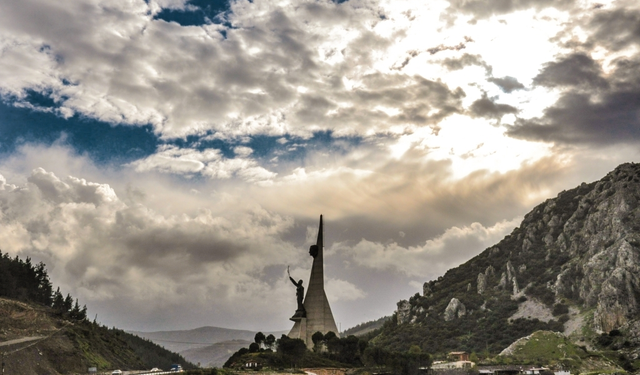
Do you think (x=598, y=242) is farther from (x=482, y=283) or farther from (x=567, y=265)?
(x=482, y=283)

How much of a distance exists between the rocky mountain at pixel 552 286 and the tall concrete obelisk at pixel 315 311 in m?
51.7

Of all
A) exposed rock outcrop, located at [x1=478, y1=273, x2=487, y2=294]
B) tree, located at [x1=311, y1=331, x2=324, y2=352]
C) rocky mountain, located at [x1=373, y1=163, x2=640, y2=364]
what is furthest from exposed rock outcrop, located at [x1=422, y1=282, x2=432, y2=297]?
tree, located at [x1=311, y1=331, x2=324, y2=352]

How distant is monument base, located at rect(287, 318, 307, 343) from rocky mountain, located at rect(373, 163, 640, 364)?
175ft

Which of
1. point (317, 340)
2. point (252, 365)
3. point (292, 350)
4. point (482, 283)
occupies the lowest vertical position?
point (252, 365)

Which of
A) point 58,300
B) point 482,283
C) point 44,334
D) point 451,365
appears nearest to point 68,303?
point 58,300

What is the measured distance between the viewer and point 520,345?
113625mm

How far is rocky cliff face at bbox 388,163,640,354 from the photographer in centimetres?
12612

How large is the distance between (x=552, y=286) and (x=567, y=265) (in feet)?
22.4

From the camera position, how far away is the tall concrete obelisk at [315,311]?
92812 mm

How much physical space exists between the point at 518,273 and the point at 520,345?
53.1 metres

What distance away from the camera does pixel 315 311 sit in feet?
309

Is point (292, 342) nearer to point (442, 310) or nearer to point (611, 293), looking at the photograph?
point (611, 293)

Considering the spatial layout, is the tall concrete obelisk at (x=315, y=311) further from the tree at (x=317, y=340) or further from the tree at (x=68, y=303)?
the tree at (x=68, y=303)

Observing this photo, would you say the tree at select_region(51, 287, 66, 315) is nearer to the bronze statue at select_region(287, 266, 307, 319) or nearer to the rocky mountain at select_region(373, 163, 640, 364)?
the bronze statue at select_region(287, 266, 307, 319)
